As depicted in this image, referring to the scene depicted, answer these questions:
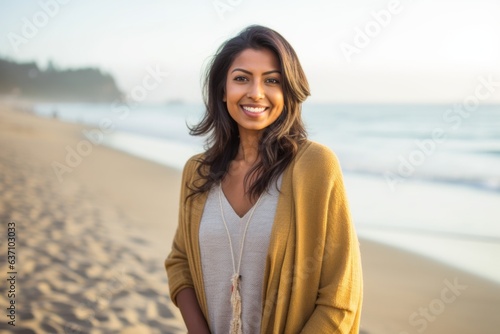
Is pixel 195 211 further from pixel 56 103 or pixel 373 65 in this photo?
pixel 56 103

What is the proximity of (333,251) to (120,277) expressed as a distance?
3645mm

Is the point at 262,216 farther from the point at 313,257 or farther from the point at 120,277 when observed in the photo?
the point at 120,277

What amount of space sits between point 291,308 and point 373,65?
23.9m

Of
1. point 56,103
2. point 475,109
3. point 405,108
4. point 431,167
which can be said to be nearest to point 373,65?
point 405,108

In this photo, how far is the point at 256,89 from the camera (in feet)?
7.10

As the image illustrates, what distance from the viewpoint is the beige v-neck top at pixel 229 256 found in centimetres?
212

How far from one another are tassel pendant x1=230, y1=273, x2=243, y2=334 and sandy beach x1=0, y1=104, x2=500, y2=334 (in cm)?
222

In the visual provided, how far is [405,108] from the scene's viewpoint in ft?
83.9

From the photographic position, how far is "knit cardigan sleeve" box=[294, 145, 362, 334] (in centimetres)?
196
